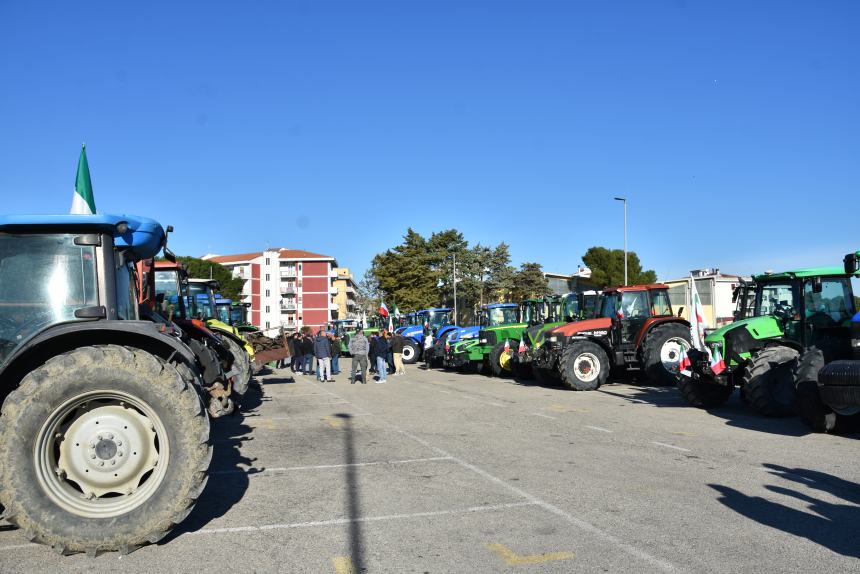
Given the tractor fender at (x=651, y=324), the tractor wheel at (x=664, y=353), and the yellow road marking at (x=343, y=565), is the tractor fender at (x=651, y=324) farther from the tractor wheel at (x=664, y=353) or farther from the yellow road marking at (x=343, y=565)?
the yellow road marking at (x=343, y=565)

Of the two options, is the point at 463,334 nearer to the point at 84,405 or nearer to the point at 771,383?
the point at 771,383

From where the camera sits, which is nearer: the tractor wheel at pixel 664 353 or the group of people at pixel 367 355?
the tractor wheel at pixel 664 353

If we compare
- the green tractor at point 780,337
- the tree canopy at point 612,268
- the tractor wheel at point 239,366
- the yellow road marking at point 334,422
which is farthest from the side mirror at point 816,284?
the tree canopy at point 612,268

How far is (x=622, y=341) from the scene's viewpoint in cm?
1723

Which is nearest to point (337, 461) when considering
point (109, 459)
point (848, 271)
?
point (109, 459)

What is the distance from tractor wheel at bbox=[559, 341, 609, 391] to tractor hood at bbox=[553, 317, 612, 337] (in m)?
0.62

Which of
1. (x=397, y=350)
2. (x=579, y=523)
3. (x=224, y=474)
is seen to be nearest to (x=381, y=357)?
(x=397, y=350)

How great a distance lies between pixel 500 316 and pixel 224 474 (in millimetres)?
18474

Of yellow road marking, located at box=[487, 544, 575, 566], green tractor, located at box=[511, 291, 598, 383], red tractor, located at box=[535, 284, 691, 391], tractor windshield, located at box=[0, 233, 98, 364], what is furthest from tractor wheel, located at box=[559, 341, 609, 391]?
tractor windshield, located at box=[0, 233, 98, 364]

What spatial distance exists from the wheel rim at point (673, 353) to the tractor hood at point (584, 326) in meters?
1.62

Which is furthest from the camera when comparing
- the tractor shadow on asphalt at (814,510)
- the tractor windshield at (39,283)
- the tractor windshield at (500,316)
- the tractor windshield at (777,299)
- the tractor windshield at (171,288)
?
the tractor windshield at (500,316)

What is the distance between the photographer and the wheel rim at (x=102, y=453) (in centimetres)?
463

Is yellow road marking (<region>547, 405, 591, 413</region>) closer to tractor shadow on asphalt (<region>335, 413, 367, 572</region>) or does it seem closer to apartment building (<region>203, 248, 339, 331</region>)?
tractor shadow on asphalt (<region>335, 413, 367, 572</region>)

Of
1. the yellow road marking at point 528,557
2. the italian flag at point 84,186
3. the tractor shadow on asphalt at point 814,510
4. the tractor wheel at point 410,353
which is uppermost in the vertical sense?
the italian flag at point 84,186
